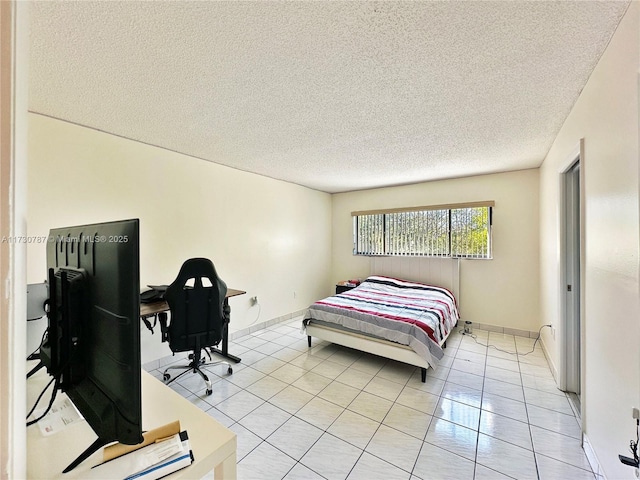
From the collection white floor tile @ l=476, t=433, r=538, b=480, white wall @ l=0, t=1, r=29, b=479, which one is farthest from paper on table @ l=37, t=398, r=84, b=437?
white floor tile @ l=476, t=433, r=538, b=480

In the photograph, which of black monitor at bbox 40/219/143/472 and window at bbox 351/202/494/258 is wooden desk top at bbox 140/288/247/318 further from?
window at bbox 351/202/494/258

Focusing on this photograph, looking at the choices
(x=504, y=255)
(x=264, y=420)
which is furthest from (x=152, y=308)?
(x=504, y=255)

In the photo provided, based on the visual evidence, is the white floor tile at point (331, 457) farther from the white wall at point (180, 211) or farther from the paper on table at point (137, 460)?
the white wall at point (180, 211)

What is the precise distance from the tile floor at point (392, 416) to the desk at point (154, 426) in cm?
102

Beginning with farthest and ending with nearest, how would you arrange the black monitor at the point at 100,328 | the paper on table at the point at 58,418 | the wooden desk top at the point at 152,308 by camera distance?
the wooden desk top at the point at 152,308 → the paper on table at the point at 58,418 → the black monitor at the point at 100,328

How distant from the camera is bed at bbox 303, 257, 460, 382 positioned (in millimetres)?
2643

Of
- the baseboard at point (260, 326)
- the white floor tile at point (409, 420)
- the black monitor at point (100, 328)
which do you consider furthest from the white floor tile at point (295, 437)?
the baseboard at point (260, 326)

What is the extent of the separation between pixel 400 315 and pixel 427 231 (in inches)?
82.2

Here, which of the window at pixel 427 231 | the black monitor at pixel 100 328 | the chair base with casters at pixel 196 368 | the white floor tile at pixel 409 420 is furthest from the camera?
the window at pixel 427 231

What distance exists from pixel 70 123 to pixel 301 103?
6.74 feet

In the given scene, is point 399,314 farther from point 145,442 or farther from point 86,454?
point 86,454

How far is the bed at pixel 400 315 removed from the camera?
8.67 feet

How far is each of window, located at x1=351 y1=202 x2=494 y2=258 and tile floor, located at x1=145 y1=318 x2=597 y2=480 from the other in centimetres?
160

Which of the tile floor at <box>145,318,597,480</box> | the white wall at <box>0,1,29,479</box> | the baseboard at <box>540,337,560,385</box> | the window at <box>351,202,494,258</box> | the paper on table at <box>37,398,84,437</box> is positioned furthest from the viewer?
the window at <box>351,202,494,258</box>
